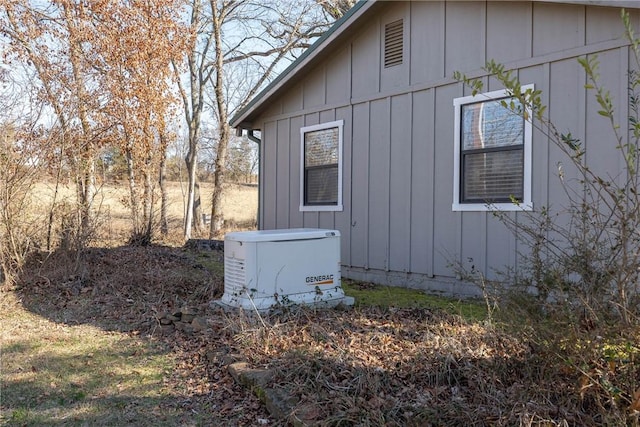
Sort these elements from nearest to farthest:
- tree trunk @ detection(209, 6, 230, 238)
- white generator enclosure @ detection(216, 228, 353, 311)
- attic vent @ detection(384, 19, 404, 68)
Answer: white generator enclosure @ detection(216, 228, 353, 311)
attic vent @ detection(384, 19, 404, 68)
tree trunk @ detection(209, 6, 230, 238)

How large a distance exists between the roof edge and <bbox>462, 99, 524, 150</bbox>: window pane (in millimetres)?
2324

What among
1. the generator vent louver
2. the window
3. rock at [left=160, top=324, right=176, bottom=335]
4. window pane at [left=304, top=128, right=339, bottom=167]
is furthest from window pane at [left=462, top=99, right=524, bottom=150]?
rock at [left=160, top=324, right=176, bottom=335]

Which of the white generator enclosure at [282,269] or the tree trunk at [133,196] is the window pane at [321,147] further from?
the tree trunk at [133,196]

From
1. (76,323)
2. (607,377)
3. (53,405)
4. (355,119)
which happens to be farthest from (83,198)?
(607,377)

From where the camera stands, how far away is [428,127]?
24.5ft

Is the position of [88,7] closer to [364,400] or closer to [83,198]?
[83,198]

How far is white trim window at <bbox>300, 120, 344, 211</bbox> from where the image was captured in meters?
8.95

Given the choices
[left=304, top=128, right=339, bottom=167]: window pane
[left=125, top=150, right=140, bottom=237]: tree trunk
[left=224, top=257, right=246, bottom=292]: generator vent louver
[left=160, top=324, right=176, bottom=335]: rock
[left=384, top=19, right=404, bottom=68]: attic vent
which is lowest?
[left=160, top=324, right=176, bottom=335]: rock

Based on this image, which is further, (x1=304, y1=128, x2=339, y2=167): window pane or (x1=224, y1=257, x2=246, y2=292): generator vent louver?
(x1=304, y1=128, x2=339, y2=167): window pane

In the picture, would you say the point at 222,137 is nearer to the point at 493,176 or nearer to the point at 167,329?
the point at 493,176

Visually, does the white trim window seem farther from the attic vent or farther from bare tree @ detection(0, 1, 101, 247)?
bare tree @ detection(0, 1, 101, 247)

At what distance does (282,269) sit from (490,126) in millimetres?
3194

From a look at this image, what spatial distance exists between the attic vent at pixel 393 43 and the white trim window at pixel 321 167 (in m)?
1.30

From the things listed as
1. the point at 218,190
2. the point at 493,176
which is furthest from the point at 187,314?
the point at 218,190
